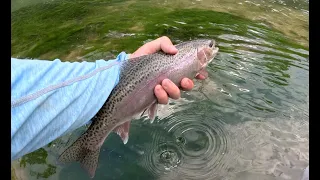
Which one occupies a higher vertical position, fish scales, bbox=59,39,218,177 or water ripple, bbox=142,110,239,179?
fish scales, bbox=59,39,218,177

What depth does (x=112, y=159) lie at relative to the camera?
4266 millimetres

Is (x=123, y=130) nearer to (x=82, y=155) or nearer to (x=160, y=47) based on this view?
(x=82, y=155)

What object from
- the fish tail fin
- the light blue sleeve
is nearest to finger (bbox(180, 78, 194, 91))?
the light blue sleeve

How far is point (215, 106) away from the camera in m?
4.99

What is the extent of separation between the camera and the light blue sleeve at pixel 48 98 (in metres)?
2.10

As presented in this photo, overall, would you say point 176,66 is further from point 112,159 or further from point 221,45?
point 221,45

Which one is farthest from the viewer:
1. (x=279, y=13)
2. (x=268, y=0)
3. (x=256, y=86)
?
(x=268, y=0)

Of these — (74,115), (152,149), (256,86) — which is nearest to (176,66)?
(74,115)

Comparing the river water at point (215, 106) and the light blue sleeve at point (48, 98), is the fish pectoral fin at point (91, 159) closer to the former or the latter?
the light blue sleeve at point (48, 98)

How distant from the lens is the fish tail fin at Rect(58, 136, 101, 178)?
10.2ft

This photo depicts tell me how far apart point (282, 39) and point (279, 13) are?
235cm

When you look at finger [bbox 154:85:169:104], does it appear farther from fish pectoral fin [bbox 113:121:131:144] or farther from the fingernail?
fish pectoral fin [bbox 113:121:131:144]

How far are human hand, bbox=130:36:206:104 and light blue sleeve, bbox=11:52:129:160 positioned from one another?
584mm

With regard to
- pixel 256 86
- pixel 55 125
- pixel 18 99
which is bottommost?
pixel 256 86
